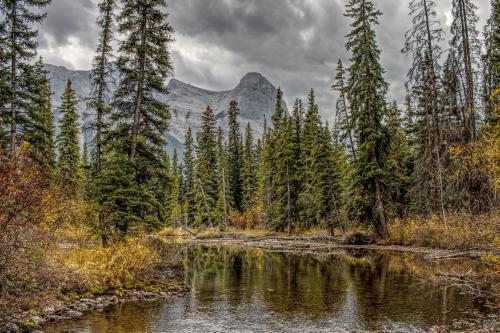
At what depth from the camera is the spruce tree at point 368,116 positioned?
1282 inches

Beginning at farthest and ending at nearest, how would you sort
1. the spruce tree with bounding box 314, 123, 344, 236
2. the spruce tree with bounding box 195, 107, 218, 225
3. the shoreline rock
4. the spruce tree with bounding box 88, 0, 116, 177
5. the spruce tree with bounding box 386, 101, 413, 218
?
the spruce tree with bounding box 195, 107, 218, 225, the spruce tree with bounding box 314, 123, 344, 236, the spruce tree with bounding box 386, 101, 413, 218, the spruce tree with bounding box 88, 0, 116, 177, the shoreline rock

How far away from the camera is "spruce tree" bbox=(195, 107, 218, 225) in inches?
2376

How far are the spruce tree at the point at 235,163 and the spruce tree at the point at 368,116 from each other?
34.2 metres

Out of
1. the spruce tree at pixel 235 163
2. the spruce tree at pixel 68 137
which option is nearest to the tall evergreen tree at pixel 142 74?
the spruce tree at pixel 68 137

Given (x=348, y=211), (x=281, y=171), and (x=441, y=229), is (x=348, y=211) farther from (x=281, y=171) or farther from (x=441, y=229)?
(x=281, y=171)

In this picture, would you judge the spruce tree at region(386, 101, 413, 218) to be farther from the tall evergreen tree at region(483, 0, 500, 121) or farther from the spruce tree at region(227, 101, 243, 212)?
the spruce tree at region(227, 101, 243, 212)

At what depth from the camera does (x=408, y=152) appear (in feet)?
148

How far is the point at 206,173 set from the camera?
61.0 metres

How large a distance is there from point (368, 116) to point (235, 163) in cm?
3958

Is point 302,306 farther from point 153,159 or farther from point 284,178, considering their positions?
point 284,178

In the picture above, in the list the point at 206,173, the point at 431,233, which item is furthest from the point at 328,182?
the point at 206,173

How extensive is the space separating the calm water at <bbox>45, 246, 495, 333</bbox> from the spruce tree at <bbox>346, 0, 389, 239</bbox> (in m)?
9.88

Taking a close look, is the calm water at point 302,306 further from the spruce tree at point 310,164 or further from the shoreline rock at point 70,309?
the spruce tree at point 310,164

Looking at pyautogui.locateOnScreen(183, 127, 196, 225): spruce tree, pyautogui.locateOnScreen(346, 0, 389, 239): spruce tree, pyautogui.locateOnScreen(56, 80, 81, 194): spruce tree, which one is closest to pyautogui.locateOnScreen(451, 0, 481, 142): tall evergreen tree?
pyautogui.locateOnScreen(346, 0, 389, 239): spruce tree
